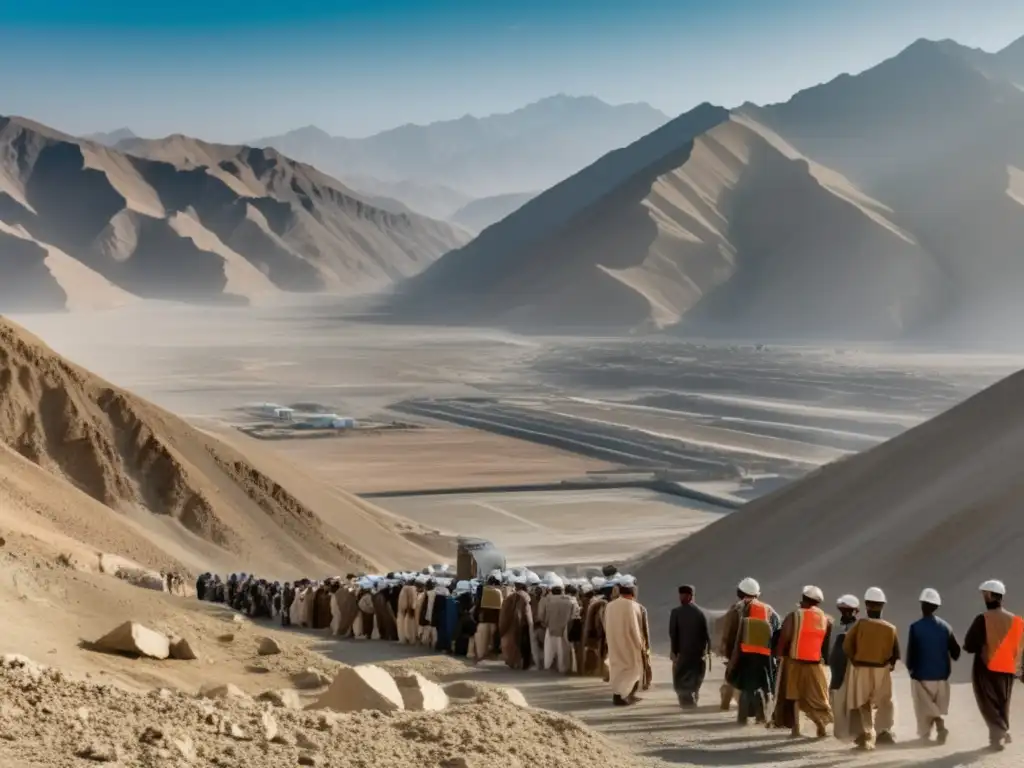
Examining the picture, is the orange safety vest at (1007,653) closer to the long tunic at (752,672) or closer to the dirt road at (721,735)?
the dirt road at (721,735)

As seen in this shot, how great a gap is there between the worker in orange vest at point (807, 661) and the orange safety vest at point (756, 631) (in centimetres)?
39

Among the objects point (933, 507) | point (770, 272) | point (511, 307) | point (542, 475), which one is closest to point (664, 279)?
point (770, 272)

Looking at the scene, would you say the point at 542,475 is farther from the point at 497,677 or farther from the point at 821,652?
the point at 821,652

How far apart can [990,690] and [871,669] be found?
827 millimetres

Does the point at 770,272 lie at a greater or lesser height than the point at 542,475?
greater

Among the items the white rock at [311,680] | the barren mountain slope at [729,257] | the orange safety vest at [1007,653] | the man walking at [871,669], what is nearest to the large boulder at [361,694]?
the white rock at [311,680]

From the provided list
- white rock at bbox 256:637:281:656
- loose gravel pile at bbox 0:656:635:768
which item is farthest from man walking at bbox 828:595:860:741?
white rock at bbox 256:637:281:656

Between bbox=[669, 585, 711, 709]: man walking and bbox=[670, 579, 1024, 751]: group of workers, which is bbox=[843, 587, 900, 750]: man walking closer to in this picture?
bbox=[670, 579, 1024, 751]: group of workers

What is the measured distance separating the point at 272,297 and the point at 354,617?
16231 cm

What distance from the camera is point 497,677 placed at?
13.1 meters

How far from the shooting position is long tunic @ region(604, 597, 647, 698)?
1148 cm

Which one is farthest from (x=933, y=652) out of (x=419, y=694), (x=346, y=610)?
(x=346, y=610)

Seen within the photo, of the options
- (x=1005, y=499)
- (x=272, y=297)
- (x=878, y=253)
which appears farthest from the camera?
(x=272, y=297)

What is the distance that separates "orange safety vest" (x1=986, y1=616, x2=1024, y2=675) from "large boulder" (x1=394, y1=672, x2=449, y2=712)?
3.95 metres
